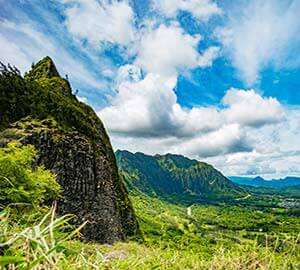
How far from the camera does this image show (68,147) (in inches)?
1617

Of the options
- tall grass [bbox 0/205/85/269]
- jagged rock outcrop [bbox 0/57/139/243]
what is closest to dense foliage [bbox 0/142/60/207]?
jagged rock outcrop [bbox 0/57/139/243]

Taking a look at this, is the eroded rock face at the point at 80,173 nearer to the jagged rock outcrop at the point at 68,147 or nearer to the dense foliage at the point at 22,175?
the jagged rock outcrop at the point at 68,147

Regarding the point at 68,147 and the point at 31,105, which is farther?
the point at 31,105

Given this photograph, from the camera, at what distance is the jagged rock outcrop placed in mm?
37719

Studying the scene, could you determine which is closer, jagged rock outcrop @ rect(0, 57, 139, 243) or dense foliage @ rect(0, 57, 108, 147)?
jagged rock outcrop @ rect(0, 57, 139, 243)

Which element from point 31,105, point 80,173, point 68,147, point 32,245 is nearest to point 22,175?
point 32,245

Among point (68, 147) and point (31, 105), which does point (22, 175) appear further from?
point (31, 105)

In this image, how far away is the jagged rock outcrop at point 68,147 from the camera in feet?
124

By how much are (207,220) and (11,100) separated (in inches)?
6563

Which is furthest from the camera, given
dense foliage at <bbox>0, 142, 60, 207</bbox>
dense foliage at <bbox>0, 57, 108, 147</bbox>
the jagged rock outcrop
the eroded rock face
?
dense foliage at <bbox>0, 57, 108, 147</bbox>

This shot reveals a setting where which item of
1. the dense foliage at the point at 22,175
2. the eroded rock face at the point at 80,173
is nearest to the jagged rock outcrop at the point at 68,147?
the eroded rock face at the point at 80,173

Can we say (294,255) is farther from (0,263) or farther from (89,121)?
(89,121)

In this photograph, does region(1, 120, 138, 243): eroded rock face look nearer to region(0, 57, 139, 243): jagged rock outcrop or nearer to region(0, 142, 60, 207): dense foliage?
region(0, 57, 139, 243): jagged rock outcrop

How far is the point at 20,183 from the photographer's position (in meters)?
18.8
